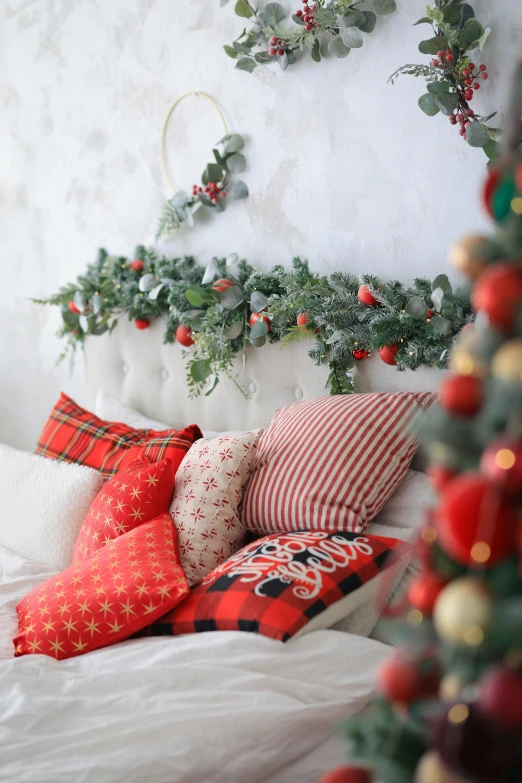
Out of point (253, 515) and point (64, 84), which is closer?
point (253, 515)

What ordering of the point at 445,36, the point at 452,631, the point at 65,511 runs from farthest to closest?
the point at 65,511 → the point at 445,36 → the point at 452,631

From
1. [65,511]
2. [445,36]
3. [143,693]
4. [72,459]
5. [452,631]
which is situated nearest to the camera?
[452,631]

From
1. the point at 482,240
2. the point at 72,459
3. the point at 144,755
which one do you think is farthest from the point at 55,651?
the point at 482,240

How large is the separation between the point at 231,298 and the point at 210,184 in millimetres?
408

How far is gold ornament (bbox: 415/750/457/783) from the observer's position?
558 millimetres

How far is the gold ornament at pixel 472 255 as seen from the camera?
629 millimetres

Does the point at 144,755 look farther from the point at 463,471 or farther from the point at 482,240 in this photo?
the point at 482,240

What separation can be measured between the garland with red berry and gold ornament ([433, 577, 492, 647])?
113 centimetres

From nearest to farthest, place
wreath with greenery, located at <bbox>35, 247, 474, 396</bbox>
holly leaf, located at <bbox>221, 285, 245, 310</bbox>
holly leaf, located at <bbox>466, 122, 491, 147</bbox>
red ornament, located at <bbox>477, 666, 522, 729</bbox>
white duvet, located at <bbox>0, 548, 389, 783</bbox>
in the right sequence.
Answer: red ornament, located at <bbox>477, 666, 522, 729</bbox>
white duvet, located at <bbox>0, 548, 389, 783</bbox>
holly leaf, located at <bbox>466, 122, 491, 147</bbox>
wreath with greenery, located at <bbox>35, 247, 474, 396</bbox>
holly leaf, located at <bbox>221, 285, 245, 310</bbox>

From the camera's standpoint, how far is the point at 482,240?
24.9 inches

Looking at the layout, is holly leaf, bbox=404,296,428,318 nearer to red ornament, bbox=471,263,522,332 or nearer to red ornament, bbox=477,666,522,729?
red ornament, bbox=471,263,522,332

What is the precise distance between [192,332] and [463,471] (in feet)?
4.97

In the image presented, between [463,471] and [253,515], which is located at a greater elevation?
[463,471]

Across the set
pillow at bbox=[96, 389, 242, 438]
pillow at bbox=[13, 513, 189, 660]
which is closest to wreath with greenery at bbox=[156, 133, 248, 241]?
pillow at bbox=[96, 389, 242, 438]
